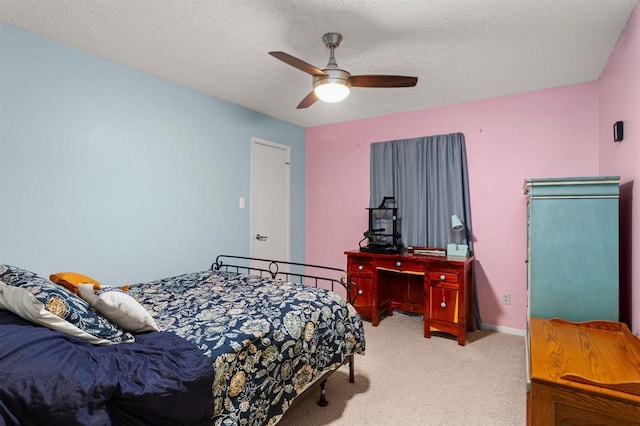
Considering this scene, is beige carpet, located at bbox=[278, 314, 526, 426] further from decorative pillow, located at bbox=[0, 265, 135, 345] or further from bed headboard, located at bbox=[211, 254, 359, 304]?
decorative pillow, located at bbox=[0, 265, 135, 345]

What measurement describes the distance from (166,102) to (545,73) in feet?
11.3

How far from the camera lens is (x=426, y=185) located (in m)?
3.93

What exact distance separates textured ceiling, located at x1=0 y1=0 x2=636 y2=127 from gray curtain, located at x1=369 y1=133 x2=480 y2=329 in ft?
2.59

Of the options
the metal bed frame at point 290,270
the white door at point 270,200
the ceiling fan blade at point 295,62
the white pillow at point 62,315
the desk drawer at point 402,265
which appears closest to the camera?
the white pillow at point 62,315

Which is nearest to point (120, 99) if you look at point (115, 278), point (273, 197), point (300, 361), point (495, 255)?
point (115, 278)

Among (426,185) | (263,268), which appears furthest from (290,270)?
(426,185)

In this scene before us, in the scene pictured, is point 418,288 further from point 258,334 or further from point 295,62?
point 295,62

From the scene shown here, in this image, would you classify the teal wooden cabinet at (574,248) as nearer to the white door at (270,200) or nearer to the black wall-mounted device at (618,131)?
the black wall-mounted device at (618,131)

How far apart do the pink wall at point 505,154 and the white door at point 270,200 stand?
983 millimetres

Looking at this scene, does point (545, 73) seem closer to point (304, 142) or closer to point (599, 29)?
point (599, 29)

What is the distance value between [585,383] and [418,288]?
2.57 metres

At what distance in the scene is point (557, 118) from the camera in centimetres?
328

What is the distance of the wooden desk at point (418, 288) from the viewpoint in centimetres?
324

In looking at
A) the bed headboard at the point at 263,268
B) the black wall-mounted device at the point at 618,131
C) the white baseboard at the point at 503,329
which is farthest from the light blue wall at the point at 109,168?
the black wall-mounted device at the point at 618,131
